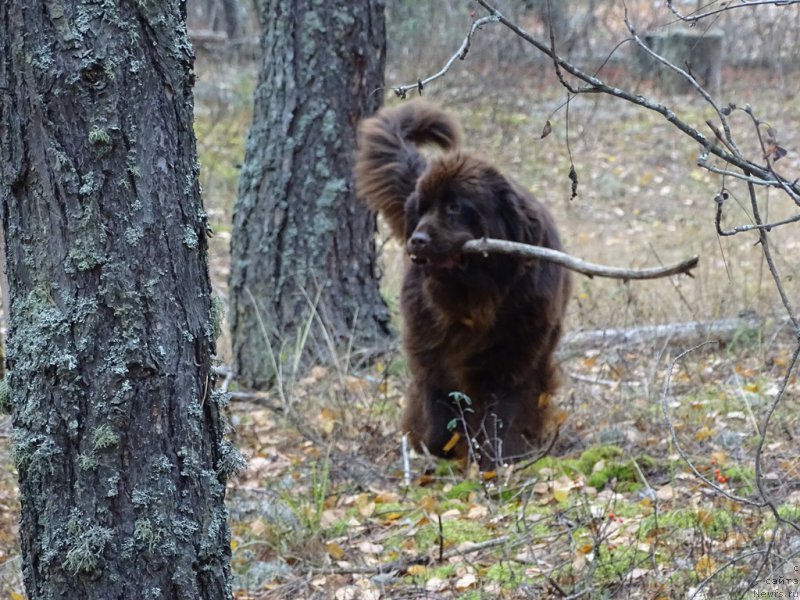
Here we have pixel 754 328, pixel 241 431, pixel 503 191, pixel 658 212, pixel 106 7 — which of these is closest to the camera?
pixel 106 7

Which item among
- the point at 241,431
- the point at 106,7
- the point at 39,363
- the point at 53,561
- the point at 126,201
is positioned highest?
the point at 106,7

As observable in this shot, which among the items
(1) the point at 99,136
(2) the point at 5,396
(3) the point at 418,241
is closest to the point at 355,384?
(3) the point at 418,241

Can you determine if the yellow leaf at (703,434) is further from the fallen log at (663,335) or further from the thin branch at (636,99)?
the thin branch at (636,99)

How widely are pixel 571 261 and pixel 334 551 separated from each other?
174 centimetres

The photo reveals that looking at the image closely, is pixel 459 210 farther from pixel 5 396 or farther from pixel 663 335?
pixel 5 396

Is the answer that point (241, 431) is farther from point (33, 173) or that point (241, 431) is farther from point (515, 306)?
point (33, 173)

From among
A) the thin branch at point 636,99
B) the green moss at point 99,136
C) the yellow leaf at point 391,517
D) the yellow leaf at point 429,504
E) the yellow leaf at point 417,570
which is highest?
the thin branch at point 636,99

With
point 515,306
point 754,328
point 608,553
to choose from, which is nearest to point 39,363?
point 608,553

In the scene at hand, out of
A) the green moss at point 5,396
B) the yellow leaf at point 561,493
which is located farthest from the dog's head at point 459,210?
the green moss at point 5,396

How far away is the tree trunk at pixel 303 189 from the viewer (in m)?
7.43

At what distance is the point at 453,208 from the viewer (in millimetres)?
5844

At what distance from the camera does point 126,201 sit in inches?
110

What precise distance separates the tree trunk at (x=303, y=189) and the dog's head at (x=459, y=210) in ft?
5.47

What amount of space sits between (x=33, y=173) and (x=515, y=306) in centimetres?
362
